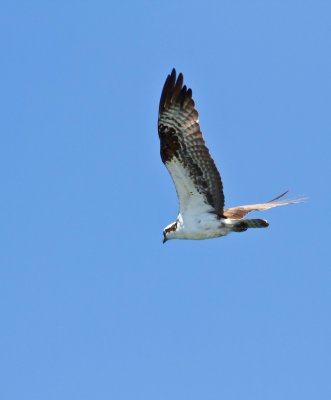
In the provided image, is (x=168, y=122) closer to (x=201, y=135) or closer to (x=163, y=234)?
(x=201, y=135)

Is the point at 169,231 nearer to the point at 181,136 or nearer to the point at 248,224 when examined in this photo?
the point at 248,224

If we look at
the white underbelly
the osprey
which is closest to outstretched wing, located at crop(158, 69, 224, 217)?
the osprey

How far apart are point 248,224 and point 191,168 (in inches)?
A: 54.4

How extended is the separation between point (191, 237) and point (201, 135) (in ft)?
6.26

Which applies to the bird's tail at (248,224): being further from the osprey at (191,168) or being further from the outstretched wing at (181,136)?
the outstretched wing at (181,136)

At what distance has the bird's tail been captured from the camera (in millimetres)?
23156

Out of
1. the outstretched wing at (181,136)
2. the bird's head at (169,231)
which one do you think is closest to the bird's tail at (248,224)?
the outstretched wing at (181,136)

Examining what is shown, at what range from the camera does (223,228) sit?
78.2 feet

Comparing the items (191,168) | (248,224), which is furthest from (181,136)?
(248,224)

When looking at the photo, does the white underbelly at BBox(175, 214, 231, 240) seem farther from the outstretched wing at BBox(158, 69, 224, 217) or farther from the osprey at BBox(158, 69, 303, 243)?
the outstretched wing at BBox(158, 69, 224, 217)

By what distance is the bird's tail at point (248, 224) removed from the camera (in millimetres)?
23156

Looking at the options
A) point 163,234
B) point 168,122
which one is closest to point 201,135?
point 168,122

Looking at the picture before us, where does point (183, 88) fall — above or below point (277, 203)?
above

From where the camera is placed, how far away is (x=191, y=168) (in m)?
23.5
